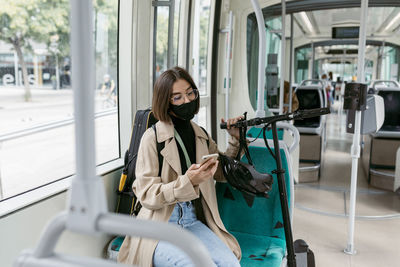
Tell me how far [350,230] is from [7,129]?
2.61 m

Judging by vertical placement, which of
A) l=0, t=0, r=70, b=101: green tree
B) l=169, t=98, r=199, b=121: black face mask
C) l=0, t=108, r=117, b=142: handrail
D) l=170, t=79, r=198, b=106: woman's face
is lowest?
l=0, t=108, r=117, b=142: handrail

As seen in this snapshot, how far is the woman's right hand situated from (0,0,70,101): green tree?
3.01ft

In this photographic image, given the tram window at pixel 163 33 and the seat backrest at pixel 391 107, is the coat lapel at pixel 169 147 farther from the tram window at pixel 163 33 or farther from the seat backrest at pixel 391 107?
the seat backrest at pixel 391 107

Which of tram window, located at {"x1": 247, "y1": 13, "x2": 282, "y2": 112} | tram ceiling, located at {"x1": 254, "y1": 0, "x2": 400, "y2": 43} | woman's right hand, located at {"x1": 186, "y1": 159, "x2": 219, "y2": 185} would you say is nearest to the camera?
woman's right hand, located at {"x1": 186, "y1": 159, "x2": 219, "y2": 185}

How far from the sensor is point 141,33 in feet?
8.66

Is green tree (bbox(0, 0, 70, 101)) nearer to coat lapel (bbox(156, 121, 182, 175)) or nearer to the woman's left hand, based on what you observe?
coat lapel (bbox(156, 121, 182, 175))

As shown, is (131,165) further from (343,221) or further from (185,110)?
(343,221)

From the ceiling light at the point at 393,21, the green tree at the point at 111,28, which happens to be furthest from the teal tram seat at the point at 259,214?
the ceiling light at the point at 393,21

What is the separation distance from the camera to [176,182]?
5.59 feet

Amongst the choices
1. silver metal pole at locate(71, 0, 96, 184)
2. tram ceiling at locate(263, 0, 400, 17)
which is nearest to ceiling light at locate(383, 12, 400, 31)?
tram ceiling at locate(263, 0, 400, 17)

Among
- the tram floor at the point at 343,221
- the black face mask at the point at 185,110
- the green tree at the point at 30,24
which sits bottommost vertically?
the tram floor at the point at 343,221

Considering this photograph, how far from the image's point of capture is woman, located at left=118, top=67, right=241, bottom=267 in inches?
68.2

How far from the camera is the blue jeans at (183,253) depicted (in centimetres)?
175

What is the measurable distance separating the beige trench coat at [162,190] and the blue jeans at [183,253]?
0.15ft
